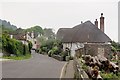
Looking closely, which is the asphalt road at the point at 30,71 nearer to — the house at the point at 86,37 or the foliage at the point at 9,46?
the foliage at the point at 9,46

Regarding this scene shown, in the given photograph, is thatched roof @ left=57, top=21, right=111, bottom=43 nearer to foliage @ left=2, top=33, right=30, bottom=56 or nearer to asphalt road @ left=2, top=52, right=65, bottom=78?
foliage @ left=2, top=33, right=30, bottom=56

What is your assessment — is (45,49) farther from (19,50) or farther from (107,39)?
(19,50)

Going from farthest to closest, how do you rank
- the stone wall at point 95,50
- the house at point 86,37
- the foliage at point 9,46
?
1. the house at point 86,37
2. the foliage at point 9,46
3. the stone wall at point 95,50

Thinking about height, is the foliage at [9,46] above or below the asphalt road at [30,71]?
above

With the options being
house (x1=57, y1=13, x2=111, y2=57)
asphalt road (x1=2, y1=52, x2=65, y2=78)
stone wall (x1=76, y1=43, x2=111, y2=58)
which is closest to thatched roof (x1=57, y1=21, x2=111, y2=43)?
house (x1=57, y1=13, x2=111, y2=57)

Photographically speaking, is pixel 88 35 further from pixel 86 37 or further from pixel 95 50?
pixel 95 50

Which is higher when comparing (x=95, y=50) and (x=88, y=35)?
(x=88, y=35)

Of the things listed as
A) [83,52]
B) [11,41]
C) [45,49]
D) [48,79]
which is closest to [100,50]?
[83,52]

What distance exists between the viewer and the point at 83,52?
44.1 metres

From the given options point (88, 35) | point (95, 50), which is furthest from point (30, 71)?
point (88, 35)

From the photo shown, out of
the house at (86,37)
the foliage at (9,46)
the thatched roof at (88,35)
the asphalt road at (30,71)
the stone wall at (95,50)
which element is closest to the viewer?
the asphalt road at (30,71)

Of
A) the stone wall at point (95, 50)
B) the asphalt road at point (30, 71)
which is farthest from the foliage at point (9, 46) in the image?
the asphalt road at point (30, 71)

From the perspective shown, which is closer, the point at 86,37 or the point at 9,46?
the point at 9,46

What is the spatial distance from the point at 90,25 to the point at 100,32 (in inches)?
154
